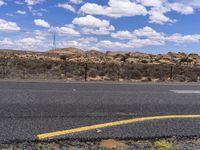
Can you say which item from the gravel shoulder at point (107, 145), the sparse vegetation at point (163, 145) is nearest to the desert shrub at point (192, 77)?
the gravel shoulder at point (107, 145)

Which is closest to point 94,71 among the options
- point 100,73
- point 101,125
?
point 100,73

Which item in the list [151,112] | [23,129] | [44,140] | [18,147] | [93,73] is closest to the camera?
[18,147]

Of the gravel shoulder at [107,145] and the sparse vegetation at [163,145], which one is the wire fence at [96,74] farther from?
the sparse vegetation at [163,145]

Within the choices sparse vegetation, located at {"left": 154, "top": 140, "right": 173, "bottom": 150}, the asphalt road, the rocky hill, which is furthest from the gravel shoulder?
the rocky hill

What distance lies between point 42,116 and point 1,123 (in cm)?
100

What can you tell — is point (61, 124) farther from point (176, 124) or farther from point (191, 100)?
point (191, 100)

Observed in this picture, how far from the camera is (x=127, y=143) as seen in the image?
22.0ft

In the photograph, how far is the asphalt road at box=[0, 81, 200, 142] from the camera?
290 inches

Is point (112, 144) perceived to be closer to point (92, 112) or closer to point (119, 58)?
point (92, 112)

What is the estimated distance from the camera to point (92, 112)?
9242 millimetres

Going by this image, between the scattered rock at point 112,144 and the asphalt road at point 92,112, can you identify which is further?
the asphalt road at point 92,112

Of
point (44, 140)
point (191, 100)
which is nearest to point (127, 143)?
point (44, 140)

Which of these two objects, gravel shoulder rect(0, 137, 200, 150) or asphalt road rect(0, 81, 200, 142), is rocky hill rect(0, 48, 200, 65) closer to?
asphalt road rect(0, 81, 200, 142)

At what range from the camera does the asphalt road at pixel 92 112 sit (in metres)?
7.37
